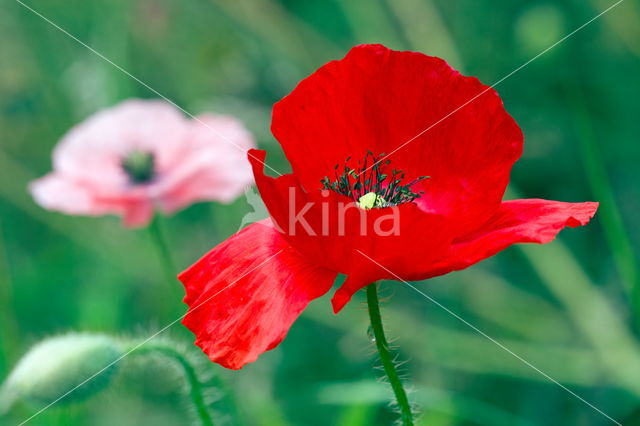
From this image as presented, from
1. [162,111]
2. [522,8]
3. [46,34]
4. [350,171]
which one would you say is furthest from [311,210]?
[46,34]

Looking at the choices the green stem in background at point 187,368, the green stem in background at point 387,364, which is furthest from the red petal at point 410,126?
the green stem in background at point 187,368

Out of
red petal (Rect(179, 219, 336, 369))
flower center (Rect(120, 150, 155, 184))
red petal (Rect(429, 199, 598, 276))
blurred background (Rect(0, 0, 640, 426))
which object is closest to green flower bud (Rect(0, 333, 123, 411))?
blurred background (Rect(0, 0, 640, 426))

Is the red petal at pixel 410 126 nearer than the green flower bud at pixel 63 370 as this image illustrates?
Yes

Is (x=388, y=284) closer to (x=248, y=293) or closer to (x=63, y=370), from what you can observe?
(x=63, y=370)

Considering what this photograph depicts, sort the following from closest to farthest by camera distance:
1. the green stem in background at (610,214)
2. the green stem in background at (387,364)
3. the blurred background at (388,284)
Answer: the green stem in background at (387,364) → the green stem in background at (610,214) → the blurred background at (388,284)

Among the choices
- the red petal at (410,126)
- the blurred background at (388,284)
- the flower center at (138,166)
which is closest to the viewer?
the red petal at (410,126)

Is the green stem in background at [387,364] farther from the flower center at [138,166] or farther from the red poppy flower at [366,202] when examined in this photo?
the flower center at [138,166]
